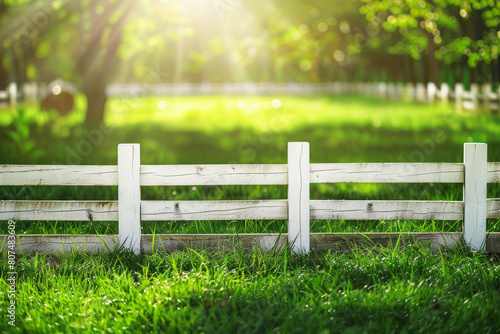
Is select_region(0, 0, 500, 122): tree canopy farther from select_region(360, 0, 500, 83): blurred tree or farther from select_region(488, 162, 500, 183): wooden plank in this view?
select_region(488, 162, 500, 183): wooden plank

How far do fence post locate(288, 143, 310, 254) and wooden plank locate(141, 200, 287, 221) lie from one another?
10 centimetres

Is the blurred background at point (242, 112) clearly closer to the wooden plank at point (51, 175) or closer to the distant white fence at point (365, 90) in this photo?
the distant white fence at point (365, 90)

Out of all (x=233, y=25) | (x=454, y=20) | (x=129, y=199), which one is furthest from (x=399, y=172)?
(x=233, y=25)

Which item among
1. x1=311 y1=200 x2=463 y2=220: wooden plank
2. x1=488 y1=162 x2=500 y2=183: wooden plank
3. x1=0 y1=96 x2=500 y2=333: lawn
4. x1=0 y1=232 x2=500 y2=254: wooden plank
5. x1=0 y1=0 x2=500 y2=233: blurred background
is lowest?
x1=0 y1=96 x2=500 y2=333: lawn

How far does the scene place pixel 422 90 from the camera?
27594mm

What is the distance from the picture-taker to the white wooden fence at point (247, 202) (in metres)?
5.31

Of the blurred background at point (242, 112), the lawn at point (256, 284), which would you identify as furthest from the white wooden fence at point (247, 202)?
the blurred background at point (242, 112)

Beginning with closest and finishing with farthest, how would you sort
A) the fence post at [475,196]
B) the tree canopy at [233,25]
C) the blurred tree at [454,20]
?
the fence post at [475,196] → the blurred tree at [454,20] → the tree canopy at [233,25]

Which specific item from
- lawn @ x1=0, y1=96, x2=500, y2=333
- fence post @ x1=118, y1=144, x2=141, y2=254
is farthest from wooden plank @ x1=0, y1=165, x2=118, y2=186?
lawn @ x1=0, y1=96, x2=500, y2=333

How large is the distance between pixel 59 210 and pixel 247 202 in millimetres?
1736

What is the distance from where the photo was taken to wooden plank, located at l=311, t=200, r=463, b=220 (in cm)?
547

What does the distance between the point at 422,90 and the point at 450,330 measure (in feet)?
82.6

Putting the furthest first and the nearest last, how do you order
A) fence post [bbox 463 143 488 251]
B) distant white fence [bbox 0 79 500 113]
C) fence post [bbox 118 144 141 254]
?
distant white fence [bbox 0 79 500 113]
fence post [bbox 463 143 488 251]
fence post [bbox 118 144 141 254]

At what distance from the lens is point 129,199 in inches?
209
